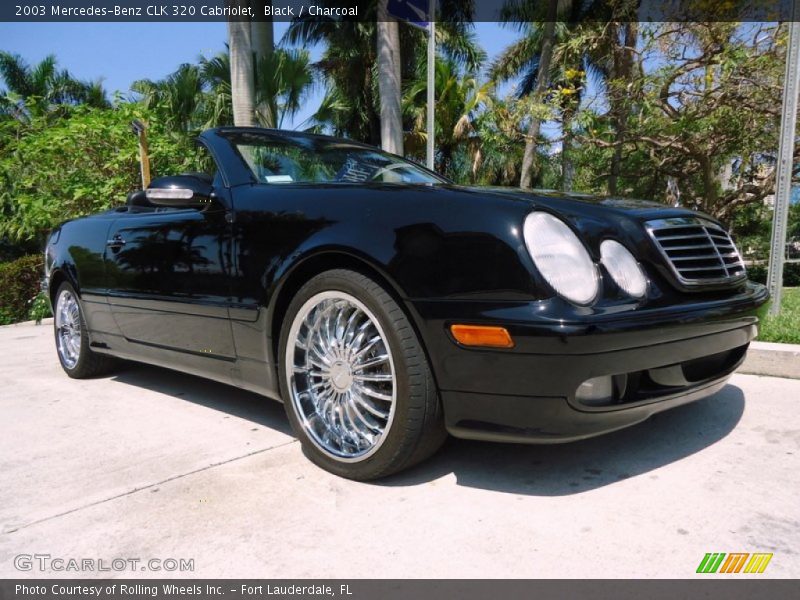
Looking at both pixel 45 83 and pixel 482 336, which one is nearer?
pixel 482 336

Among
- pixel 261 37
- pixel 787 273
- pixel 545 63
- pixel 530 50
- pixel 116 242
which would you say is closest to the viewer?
pixel 116 242

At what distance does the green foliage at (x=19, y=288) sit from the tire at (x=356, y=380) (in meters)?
7.60

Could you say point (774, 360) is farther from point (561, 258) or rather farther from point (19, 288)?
point (19, 288)

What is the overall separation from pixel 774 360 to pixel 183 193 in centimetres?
335

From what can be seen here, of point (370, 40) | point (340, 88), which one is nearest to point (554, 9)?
point (370, 40)

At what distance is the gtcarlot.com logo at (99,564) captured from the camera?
1.82 m

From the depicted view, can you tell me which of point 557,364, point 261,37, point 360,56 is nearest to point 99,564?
point 557,364

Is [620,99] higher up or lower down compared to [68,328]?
higher up

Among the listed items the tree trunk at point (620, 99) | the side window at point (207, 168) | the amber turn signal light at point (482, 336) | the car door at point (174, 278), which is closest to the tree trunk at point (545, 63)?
the tree trunk at point (620, 99)

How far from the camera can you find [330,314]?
2451 millimetres

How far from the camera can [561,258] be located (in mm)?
1990

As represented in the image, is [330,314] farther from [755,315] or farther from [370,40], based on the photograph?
[370,40]

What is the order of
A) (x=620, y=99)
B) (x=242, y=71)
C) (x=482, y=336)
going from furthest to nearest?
1. (x=620, y=99)
2. (x=242, y=71)
3. (x=482, y=336)
